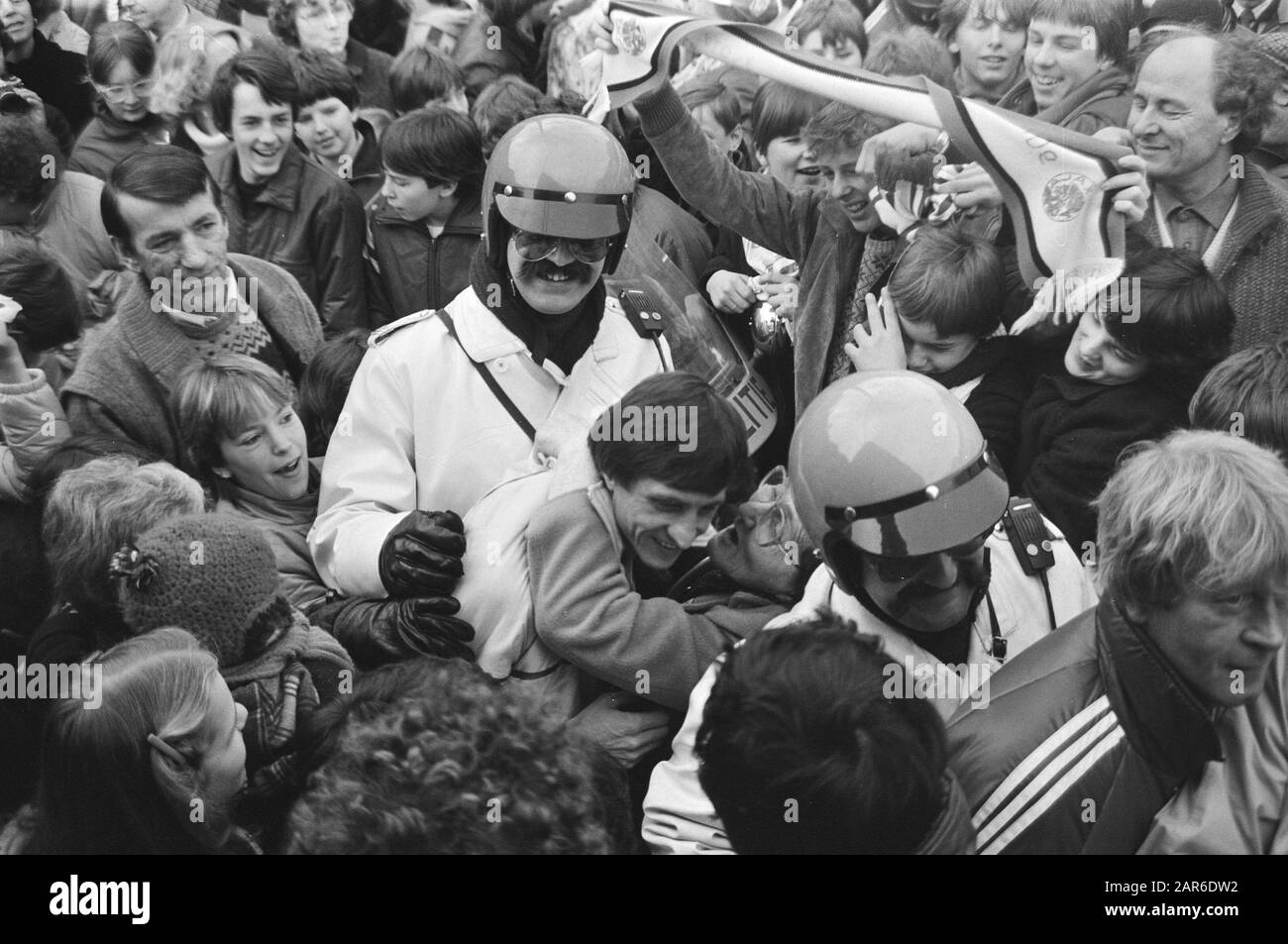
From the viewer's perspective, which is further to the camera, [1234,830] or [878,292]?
[878,292]

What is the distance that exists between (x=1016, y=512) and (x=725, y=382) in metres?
1.34

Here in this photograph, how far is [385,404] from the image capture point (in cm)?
321

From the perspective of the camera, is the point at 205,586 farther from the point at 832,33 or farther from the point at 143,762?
the point at 832,33

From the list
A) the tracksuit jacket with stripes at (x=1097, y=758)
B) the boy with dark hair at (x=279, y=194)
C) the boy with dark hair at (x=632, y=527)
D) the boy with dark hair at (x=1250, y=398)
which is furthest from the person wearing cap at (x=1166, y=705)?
the boy with dark hair at (x=279, y=194)

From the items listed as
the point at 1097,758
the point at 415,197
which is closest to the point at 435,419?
the point at 1097,758

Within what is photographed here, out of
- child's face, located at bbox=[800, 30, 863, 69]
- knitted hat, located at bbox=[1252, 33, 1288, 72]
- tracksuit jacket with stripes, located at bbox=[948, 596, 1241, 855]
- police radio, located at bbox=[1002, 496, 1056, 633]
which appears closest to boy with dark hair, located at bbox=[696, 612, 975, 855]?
tracksuit jacket with stripes, located at bbox=[948, 596, 1241, 855]

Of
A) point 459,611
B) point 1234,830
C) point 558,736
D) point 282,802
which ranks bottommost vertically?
point 282,802

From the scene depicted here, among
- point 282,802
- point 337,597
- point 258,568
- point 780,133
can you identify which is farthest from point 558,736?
point 780,133

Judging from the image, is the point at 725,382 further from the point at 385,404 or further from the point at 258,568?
the point at 258,568

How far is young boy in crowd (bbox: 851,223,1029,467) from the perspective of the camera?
355 cm

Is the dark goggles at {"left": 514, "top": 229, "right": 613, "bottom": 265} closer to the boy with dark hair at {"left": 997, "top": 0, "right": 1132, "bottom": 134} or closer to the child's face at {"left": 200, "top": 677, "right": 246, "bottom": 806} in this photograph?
the child's face at {"left": 200, "top": 677, "right": 246, "bottom": 806}

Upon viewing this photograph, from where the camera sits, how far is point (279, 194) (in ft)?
16.4

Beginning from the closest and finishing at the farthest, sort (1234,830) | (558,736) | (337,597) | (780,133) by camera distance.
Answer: (558,736) < (1234,830) < (337,597) < (780,133)

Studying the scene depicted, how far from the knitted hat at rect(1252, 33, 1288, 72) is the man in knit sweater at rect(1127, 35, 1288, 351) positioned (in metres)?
0.51
